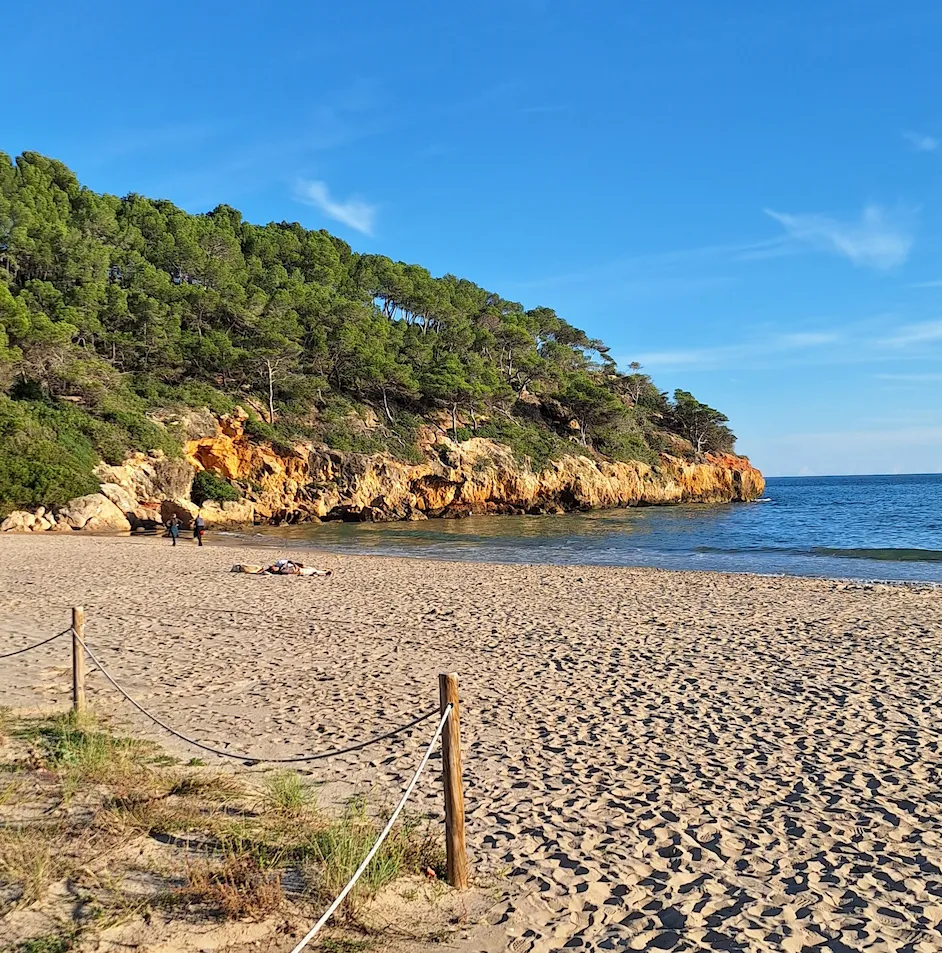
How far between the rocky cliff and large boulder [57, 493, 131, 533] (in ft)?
0.14

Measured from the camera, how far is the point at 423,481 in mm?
47250

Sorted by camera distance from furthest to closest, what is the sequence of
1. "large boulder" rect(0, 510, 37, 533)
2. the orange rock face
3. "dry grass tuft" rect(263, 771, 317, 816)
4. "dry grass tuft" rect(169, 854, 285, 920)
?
1. the orange rock face
2. "large boulder" rect(0, 510, 37, 533)
3. "dry grass tuft" rect(263, 771, 317, 816)
4. "dry grass tuft" rect(169, 854, 285, 920)

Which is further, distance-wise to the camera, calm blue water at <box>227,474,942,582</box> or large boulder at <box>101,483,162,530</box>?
large boulder at <box>101,483,162,530</box>

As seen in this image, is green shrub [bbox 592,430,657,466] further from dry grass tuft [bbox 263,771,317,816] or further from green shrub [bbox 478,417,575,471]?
dry grass tuft [bbox 263,771,317,816]

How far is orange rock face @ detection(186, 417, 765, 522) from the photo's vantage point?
4003cm

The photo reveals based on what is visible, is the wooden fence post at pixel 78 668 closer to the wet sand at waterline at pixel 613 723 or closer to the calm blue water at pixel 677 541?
the wet sand at waterline at pixel 613 723

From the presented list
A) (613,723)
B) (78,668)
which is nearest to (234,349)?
(78,668)

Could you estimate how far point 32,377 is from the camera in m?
34.1

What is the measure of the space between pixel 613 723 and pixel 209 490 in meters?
34.0

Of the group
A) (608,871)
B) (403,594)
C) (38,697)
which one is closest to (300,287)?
(403,594)

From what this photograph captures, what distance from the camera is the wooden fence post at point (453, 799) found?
153 inches

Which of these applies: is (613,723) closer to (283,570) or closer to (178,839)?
(178,839)

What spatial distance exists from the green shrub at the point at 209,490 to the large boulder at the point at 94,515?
544 centimetres

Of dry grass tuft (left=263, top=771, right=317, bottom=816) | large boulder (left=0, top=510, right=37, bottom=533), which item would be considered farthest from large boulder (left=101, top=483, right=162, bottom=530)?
dry grass tuft (left=263, top=771, right=317, bottom=816)
